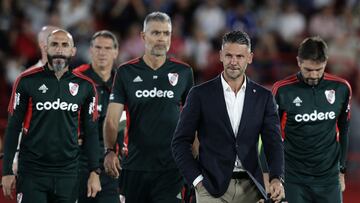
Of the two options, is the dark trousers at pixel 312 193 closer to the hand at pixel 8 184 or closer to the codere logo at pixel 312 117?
the codere logo at pixel 312 117

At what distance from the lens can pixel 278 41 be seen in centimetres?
1614

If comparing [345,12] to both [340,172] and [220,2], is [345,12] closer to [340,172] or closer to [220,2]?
[220,2]

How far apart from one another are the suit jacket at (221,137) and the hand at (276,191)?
0.12 metres

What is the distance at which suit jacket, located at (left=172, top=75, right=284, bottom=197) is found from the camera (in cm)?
636

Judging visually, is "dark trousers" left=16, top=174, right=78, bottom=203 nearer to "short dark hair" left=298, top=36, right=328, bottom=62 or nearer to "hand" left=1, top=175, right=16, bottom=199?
"hand" left=1, top=175, right=16, bottom=199

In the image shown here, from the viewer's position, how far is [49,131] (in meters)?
7.56

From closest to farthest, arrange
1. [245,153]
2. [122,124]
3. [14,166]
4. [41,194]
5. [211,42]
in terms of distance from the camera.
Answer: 1. [245,153]
2. [41,194]
3. [14,166]
4. [122,124]
5. [211,42]

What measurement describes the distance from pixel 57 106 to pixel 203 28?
8415mm

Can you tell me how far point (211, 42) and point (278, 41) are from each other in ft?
4.45

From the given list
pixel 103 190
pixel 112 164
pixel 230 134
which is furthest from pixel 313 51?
pixel 103 190

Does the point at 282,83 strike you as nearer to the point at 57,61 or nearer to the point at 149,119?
the point at 149,119

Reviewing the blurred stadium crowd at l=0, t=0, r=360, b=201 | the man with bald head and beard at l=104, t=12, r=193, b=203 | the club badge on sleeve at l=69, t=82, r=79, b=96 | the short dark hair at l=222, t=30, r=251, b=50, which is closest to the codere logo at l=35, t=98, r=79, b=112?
the club badge on sleeve at l=69, t=82, r=79, b=96

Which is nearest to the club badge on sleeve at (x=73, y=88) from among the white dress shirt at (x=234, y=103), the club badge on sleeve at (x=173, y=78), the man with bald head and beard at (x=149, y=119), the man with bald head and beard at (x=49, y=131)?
the man with bald head and beard at (x=49, y=131)

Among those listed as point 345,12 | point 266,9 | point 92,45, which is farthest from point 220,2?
point 92,45
